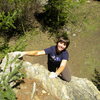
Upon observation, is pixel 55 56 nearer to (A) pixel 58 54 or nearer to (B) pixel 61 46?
(A) pixel 58 54

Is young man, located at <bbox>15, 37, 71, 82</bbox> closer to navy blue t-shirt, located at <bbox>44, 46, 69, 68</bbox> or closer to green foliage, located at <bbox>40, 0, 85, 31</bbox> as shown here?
navy blue t-shirt, located at <bbox>44, 46, 69, 68</bbox>

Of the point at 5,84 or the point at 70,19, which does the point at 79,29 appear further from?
the point at 5,84

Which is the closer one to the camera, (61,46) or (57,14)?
(61,46)

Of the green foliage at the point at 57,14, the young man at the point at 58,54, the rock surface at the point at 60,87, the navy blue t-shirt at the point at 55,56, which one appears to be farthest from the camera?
the green foliage at the point at 57,14

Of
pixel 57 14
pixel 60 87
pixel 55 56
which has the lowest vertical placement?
pixel 60 87

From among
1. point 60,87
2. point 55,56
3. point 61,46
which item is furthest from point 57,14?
point 60,87

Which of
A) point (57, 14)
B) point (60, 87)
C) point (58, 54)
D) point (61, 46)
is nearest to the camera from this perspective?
point (60, 87)

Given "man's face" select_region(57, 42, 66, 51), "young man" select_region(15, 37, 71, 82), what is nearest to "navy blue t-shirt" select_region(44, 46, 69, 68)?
"young man" select_region(15, 37, 71, 82)

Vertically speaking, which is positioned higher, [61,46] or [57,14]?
[61,46]

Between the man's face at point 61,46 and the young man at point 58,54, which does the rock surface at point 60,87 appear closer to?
the young man at point 58,54

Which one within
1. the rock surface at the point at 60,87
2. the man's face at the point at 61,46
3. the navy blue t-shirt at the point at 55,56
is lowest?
the rock surface at the point at 60,87

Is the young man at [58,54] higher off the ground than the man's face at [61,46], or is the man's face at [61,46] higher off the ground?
the man's face at [61,46]

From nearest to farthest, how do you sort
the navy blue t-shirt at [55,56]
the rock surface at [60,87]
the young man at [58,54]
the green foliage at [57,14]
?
the rock surface at [60,87]
the young man at [58,54]
the navy blue t-shirt at [55,56]
the green foliage at [57,14]

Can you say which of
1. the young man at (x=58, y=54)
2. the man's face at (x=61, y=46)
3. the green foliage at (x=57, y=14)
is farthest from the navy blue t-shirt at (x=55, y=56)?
the green foliage at (x=57, y=14)
